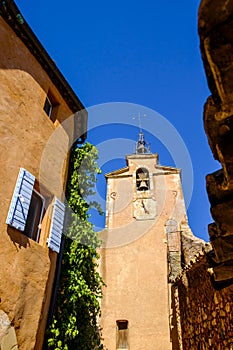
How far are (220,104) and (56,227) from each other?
17.7 ft

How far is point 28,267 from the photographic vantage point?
5246 mm

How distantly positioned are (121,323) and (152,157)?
9047 millimetres

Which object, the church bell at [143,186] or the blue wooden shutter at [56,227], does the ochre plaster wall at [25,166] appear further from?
the church bell at [143,186]

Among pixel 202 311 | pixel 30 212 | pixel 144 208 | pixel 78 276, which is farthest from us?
pixel 144 208

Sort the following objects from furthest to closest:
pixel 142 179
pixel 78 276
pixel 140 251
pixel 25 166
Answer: pixel 142 179 < pixel 140 251 < pixel 78 276 < pixel 25 166

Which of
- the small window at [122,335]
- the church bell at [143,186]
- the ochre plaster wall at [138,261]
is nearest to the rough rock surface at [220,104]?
the ochre plaster wall at [138,261]

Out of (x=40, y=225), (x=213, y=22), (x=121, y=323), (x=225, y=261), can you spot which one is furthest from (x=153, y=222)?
(x=213, y=22)

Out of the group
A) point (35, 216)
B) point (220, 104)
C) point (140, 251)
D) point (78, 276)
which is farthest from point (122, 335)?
point (220, 104)

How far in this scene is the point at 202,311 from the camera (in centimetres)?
658

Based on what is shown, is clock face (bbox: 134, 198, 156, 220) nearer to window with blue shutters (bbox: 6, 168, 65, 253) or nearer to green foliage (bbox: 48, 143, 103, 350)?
green foliage (bbox: 48, 143, 103, 350)

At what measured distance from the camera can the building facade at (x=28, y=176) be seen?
4.86 meters

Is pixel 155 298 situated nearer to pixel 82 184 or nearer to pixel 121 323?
pixel 121 323

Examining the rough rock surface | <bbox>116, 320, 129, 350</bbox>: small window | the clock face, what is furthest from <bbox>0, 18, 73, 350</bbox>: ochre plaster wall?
the clock face

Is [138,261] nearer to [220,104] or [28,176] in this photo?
[28,176]
